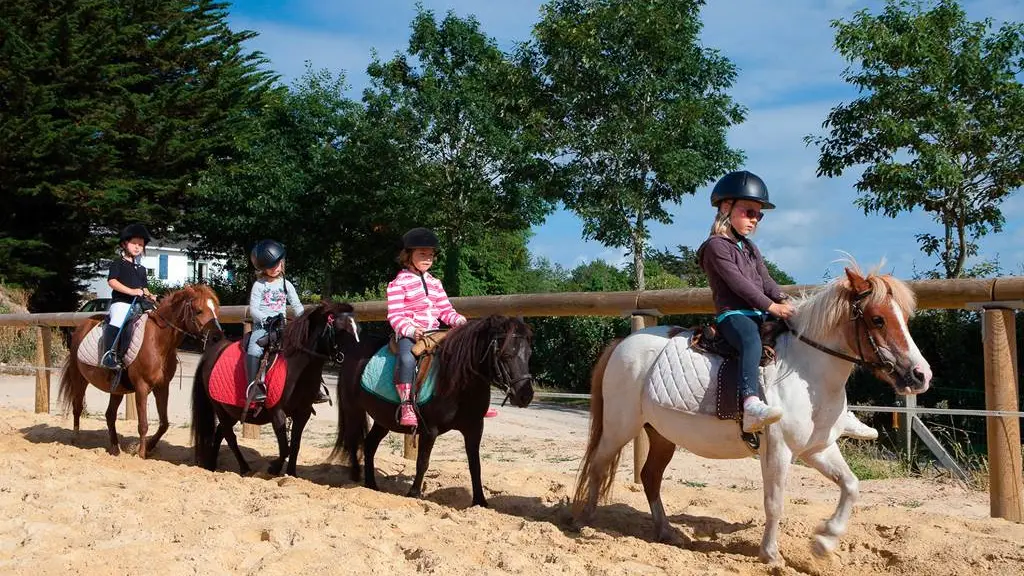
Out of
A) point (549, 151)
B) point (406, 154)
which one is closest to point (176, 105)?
point (406, 154)

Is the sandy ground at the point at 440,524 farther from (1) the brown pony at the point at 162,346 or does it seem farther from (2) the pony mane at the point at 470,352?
(2) the pony mane at the point at 470,352

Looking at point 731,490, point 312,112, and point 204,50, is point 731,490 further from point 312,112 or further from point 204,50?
point 204,50

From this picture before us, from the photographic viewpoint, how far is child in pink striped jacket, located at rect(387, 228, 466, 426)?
6.18 m

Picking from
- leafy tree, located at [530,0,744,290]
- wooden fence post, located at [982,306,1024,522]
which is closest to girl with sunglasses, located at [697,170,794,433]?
wooden fence post, located at [982,306,1024,522]

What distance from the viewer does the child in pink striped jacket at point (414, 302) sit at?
618 cm

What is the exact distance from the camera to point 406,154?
27.6 m

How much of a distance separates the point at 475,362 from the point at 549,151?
1536 cm

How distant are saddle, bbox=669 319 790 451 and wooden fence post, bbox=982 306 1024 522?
1372 mm

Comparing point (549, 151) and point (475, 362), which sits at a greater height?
point (549, 151)

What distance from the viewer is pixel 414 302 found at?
6.43 metres

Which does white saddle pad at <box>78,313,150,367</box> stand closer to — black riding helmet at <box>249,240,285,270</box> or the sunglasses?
black riding helmet at <box>249,240,285,270</box>

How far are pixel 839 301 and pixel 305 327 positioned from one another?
4.28 metres

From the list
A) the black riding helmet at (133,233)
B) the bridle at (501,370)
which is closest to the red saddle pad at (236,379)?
the black riding helmet at (133,233)

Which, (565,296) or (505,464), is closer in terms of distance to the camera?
(565,296)
